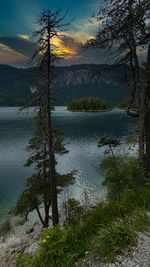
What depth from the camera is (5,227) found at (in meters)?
25.8

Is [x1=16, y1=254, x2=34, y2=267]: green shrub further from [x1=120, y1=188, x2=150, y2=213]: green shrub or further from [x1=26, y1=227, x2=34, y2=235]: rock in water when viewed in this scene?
[x1=26, y1=227, x2=34, y2=235]: rock in water

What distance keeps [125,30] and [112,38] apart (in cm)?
89

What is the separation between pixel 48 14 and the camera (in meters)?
18.6

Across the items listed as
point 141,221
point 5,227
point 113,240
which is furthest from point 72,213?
point 5,227

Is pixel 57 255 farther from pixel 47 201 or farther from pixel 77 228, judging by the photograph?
pixel 47 201

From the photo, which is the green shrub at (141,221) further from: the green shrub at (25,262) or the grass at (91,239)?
→ the green shrub at (25,262)

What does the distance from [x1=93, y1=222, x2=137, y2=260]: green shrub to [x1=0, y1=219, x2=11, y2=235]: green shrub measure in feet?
66.3

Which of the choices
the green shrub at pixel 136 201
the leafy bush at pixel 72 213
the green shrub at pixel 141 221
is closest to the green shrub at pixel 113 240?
the green shrub at pixel 141 221

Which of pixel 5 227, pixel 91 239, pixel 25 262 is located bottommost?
pixel 5 227

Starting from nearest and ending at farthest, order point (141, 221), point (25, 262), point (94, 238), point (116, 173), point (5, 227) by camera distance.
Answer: point (94, 238)
point (25, 262)
point (141, 221)
point (116, 173)
point (5, 227)

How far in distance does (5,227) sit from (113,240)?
2123 centimetres

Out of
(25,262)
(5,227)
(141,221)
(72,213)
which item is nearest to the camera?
(25,262)

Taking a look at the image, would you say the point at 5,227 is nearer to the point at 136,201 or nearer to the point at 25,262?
the point at 136,201

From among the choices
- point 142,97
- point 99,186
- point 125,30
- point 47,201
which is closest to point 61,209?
point 47,201
